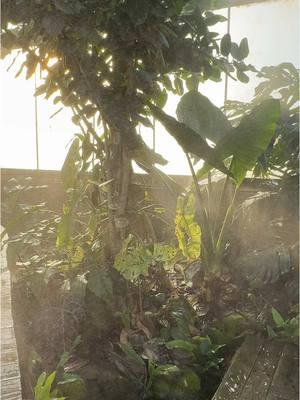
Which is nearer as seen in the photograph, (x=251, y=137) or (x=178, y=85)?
(x=251, y=137)

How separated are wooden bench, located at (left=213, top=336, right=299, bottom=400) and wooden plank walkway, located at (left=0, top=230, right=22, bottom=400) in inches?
33.9

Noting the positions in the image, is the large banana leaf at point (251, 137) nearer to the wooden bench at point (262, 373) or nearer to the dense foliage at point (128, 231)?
the dense foliage at point (128, 231)

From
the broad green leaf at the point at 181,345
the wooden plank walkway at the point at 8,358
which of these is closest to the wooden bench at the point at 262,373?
the broad green leaf at the point at 181,345

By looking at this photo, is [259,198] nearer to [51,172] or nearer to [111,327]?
[111,327]

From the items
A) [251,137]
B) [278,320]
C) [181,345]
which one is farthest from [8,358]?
[251,137]

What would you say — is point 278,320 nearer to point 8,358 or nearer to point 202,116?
point 202,116

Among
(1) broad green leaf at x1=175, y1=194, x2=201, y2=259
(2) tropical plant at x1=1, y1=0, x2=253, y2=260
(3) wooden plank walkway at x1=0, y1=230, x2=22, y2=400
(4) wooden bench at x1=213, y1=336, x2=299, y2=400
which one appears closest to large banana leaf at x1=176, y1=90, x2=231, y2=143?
(2) tropical plant at x1=1, y1=0, x2=253, y2=260

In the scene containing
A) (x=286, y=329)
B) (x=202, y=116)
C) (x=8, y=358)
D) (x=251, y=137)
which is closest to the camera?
(x=8, y=358)

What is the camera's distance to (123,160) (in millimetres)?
2377

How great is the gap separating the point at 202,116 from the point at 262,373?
1.49 m

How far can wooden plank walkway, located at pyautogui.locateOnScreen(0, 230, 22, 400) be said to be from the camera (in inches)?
59.6

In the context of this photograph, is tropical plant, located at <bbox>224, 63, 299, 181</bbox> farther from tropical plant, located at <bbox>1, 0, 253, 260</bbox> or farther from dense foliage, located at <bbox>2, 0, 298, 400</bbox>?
tropical plant, located at <bbox>1, 0, 253, 260</bbox>

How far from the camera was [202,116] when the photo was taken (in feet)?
8.36

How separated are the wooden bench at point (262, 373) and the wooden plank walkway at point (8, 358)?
861 millimetres
